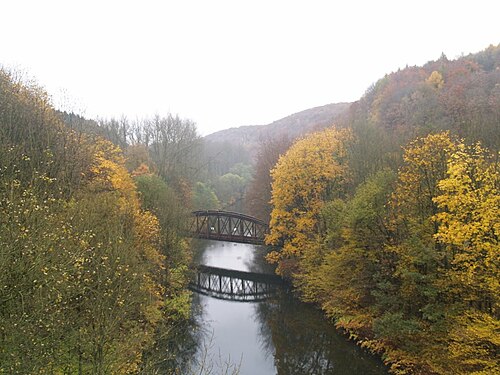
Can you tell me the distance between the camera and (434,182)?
16.7 meters

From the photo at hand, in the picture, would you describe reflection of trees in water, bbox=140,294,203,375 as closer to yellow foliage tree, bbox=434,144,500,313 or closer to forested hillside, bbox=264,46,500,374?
forested hillside, bbox=264,46,500,374

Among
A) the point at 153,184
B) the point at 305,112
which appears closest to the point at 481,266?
the point at 153,184

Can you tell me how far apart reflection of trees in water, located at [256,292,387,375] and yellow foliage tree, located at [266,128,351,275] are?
3694 millimetres

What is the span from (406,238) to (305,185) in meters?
9.65

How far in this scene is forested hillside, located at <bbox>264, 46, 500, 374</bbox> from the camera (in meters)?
13.1

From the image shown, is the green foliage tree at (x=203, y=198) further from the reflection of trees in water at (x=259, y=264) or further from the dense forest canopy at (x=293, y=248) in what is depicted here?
the dense forest canopy at (x=293, y=248)

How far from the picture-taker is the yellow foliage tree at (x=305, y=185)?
25.6m

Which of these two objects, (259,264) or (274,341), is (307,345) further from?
(259,264)

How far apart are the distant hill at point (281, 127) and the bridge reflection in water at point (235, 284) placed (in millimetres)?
86394

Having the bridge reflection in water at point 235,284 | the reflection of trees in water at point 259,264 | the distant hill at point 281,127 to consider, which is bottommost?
the bridge reflection in water at point 235,284

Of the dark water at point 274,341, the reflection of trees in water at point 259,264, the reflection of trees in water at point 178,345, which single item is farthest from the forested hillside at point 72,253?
the reflection of trees in water at point 259,264

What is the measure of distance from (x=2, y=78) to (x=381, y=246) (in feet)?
63.2

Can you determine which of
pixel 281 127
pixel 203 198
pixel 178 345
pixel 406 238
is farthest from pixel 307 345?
pixel 281 127

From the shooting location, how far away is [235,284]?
3309 cm
